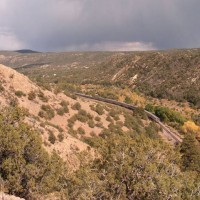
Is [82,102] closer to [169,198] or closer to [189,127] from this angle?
[189,127]

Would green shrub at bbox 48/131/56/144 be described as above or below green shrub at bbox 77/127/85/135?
above

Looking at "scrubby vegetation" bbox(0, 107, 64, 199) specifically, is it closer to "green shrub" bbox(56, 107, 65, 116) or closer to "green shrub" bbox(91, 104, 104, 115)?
"green shrub" bbox(56, 107, 65, 116)

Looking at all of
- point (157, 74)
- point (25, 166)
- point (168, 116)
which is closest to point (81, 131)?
point (25, 166)

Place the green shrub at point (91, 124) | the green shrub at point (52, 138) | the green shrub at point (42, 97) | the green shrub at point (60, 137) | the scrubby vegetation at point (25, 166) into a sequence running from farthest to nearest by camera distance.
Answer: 1. the green shrub at point (42, 97)
2. the green shrub at point (91, 124)
3. the green shrub at point (60, 137)
4. the green shrub at point (52, 138)
5. the scrubby vegetation at point (25, 166)

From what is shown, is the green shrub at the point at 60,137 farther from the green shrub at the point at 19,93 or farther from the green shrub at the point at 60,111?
the green shrub at the point at 19,93

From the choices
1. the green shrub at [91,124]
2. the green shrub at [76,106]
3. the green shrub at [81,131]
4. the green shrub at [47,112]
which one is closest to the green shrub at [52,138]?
the green shrub at [47,112]

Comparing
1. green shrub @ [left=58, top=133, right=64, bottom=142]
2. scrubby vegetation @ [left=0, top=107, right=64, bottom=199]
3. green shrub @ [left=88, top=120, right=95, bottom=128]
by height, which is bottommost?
green shrub @ [left=88, top=120, right=95, bottom=128]

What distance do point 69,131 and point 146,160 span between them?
2316 centimetres

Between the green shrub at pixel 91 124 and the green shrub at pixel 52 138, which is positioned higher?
the green shrub at pixel 52 138

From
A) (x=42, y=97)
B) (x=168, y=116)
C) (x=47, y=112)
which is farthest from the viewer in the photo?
(x=168, y=116)

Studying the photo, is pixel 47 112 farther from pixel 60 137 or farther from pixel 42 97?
pixel 60 137

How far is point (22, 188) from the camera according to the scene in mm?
15594

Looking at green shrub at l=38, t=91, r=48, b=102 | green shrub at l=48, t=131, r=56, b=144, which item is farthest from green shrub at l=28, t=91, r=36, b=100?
green shrub at l=48, t=131, r=56, b=144

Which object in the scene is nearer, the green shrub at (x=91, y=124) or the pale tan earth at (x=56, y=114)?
the pale tan earth at (x=56, y=114)
